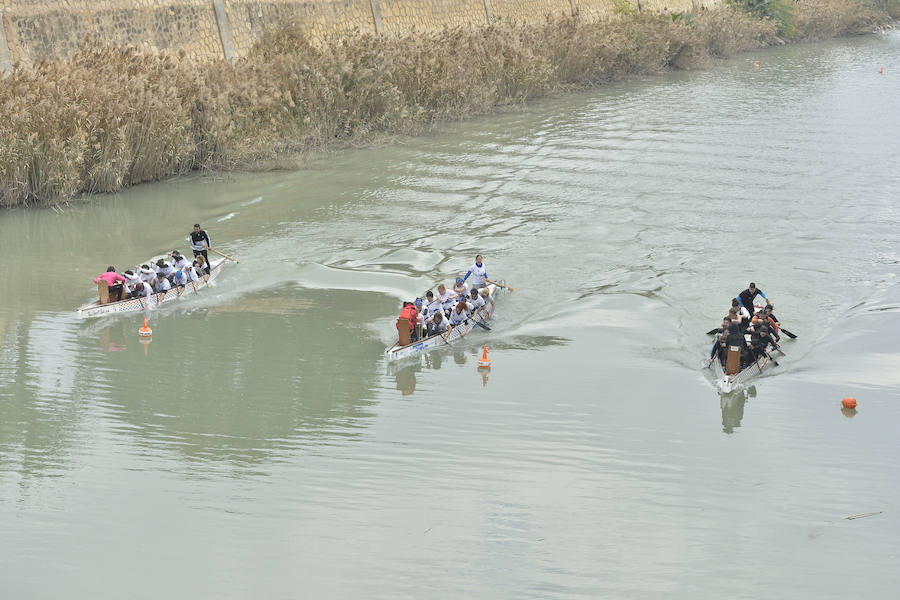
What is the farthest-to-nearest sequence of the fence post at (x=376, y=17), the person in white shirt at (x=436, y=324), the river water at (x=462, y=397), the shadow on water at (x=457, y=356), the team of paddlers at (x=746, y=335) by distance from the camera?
the fence post at (x=376, y=17), the person in white shirt at (x=436, y=324), the shadow on water at (x=457, y=356), the team of paddlers at (x=746, y=335), the river water at (x=462, y=397)

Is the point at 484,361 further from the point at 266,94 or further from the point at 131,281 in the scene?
the point at 266,94

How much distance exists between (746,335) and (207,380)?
8.74m

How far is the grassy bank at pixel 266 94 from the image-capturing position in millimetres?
24984

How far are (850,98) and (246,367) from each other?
103ft

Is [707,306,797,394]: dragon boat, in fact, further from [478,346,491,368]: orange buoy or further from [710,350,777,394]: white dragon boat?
[478,346,491,368]: orange buoy

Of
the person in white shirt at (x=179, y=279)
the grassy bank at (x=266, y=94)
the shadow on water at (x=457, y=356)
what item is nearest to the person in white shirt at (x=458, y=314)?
the shadow on water at (x=457, y=356)

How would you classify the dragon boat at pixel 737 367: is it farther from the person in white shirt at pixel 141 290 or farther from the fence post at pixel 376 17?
the fence post at pixel 376 17

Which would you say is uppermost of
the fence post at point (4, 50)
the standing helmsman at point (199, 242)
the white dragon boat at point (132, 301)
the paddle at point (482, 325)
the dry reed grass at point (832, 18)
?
the fence post at point (4, 50)

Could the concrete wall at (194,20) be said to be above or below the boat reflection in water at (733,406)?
above

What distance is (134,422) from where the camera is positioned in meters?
15.0

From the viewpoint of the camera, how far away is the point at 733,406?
52.1ft

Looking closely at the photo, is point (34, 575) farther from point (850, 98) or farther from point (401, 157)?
point (850, 98)

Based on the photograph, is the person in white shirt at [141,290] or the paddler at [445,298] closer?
the paddler at [445,298]

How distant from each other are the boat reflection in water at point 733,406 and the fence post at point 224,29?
20.8 metres
